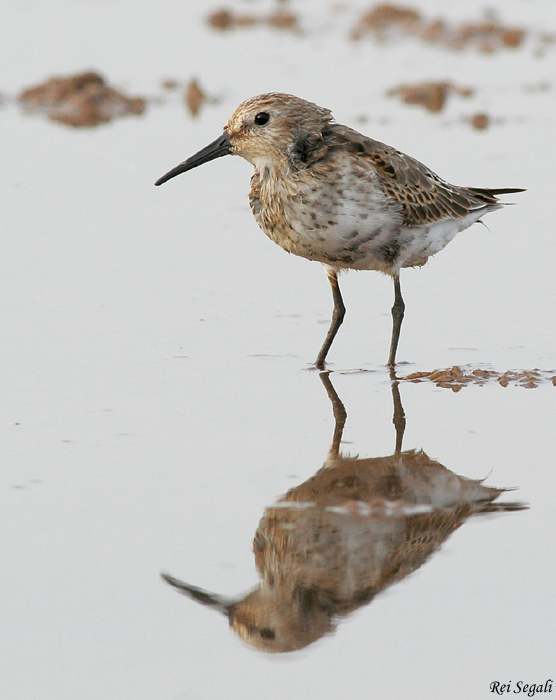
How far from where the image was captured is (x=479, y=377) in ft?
26.4

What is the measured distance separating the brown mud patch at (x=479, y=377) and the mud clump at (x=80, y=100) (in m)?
9.14

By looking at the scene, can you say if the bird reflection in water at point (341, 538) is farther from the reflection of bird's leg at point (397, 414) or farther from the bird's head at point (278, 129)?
the bird's head at point (278, 129)

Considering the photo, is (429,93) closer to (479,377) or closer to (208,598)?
(479,377)

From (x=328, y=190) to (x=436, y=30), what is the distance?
49.4 feet

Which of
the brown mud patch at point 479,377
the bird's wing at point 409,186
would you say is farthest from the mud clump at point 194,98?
the brown mud patch at point 479,377

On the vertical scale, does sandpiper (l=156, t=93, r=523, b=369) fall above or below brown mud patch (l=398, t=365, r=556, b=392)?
above

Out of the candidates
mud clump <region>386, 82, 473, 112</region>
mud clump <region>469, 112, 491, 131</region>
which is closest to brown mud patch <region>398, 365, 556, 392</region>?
mud clump <region>469, 112, 491, 131</region>

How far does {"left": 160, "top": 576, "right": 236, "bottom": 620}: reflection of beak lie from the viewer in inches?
202

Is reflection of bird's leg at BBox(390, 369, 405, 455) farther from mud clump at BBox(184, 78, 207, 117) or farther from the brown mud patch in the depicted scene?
mud clump at BBox(184, 78, 207, 117)

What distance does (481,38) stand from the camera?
70.7 feet

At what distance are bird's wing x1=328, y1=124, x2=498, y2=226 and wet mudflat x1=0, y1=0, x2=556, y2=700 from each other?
0.90 m

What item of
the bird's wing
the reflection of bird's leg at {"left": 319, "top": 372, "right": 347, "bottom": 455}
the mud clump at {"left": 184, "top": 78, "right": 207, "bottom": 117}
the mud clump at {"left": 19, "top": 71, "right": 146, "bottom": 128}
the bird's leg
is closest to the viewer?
the reflection of bird's leg at {"left": 319, "top": 372, "right": 347, "bottom": 455}

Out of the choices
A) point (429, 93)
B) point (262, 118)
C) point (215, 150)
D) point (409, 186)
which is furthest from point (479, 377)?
point (429, 93)

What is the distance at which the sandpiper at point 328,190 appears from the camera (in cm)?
790
